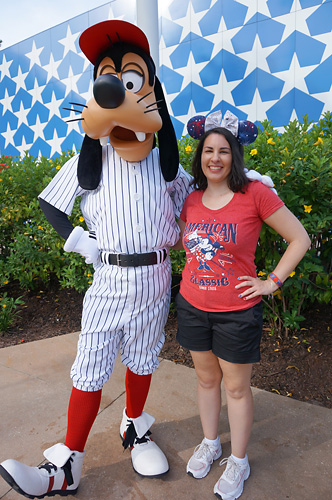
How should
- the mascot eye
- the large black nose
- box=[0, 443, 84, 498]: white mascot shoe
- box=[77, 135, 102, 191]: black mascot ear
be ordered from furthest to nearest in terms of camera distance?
box=[77, 135, 102, 191]: black mascot ear
the mascot eye
box=[0, 443, 84, 498]: white mascot shoe
the large black nose

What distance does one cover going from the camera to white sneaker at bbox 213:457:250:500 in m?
1.68

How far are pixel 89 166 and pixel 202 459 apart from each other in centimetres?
149

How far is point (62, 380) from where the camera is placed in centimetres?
271

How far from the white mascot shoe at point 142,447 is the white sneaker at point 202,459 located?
13 cm

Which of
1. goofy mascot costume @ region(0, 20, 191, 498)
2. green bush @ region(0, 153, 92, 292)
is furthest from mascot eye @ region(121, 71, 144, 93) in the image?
green bush @ region(0, 153, 92, 292)

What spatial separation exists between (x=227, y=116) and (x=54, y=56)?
7705 mm

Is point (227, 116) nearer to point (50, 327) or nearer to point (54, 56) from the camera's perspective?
point (50, 327)

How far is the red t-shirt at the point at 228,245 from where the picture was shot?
1586mm

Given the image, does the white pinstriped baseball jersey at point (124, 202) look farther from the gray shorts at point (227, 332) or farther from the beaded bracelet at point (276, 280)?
the beaded bracelet at point (276, 280)

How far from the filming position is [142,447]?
1928 mm

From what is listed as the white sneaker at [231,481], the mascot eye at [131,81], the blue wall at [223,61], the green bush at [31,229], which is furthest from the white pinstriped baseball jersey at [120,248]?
the blue wall at [223,61]

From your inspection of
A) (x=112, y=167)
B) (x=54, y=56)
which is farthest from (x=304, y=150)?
(x=54, y=56)

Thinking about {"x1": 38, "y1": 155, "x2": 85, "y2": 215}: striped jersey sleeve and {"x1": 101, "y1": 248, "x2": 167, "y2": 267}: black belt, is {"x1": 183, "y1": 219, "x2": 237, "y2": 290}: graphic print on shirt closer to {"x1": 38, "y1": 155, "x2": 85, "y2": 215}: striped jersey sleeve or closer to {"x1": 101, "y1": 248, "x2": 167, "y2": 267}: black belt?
{"x1": 101, "y1": 248, "x2": 167, "y2": 267}: black belt

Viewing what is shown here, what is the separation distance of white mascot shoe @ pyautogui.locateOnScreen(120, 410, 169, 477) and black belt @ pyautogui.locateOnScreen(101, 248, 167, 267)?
0.86m
